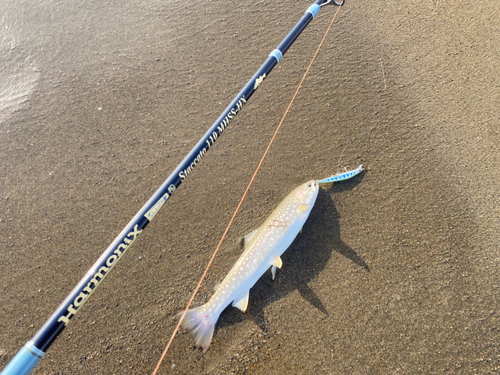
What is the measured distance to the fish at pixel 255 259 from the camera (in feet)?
8.86

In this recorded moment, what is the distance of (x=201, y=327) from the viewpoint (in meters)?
2.69

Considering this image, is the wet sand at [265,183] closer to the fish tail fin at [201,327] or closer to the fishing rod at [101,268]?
the fish tail fin at [201,327]

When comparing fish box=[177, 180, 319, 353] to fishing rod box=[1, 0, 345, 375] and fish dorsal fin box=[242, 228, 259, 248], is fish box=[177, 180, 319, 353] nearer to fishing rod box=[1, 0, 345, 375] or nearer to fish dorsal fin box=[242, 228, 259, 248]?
fish dorsal fin box=[242, 228, 259, 248]

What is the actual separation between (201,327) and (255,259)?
71cm

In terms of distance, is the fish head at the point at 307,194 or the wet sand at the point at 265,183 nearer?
the wet sand at the point at 265,183

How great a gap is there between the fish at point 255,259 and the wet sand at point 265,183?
5.3 inches

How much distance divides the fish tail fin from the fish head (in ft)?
4.27

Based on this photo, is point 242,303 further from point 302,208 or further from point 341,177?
point 341,177

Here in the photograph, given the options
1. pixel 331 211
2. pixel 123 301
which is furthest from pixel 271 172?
pixel 123 301

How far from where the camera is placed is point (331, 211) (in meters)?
3.19

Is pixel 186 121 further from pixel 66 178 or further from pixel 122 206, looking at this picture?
pixel 66 178

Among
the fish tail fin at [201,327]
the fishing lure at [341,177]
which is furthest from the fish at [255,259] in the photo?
the fishing lure at [341,177]

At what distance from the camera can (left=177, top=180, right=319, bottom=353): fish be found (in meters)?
2.70

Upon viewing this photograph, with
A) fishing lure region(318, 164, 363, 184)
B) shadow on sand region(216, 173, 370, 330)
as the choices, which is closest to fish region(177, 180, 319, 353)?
shadow on sand region(216, 173, 370, 330)
